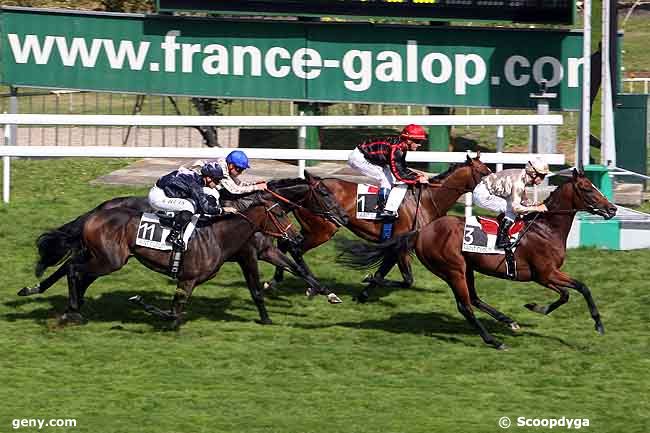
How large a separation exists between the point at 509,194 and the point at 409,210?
1.50 meters

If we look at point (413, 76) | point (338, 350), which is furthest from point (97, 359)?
point (413, 76)

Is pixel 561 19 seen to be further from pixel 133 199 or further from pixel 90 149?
pixel 133 199

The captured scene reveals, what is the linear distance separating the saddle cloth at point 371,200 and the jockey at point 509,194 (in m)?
1.17

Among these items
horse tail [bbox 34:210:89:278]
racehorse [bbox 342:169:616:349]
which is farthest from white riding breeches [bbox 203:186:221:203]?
racehorse [bbox 342:169:616:349]

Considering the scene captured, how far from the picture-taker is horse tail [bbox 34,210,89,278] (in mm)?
12203

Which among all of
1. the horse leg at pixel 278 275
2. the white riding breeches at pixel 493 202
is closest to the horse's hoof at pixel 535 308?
the white riding breeches at pixel 493 202

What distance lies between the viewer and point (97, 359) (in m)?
10.9

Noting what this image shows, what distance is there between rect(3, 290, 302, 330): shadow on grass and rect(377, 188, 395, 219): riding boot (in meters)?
1.26

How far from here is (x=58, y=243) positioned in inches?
483

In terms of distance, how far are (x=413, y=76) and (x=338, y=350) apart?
26.1ft

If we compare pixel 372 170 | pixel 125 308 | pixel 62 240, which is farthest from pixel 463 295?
pixel 62 240

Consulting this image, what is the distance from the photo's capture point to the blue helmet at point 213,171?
474 inches

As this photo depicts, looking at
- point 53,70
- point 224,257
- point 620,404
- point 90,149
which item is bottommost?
point 620,404

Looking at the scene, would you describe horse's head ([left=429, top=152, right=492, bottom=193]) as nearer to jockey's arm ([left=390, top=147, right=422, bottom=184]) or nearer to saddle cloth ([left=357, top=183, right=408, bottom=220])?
jockey's arm ([left=390, top=147, right=422, bottom=184])
